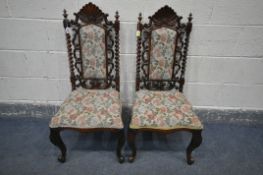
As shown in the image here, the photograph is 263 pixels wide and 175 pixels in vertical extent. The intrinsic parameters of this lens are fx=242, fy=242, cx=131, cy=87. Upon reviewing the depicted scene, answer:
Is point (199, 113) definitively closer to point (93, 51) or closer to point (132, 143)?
point (132, 143)

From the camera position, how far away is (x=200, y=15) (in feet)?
6.07

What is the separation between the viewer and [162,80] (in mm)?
1922

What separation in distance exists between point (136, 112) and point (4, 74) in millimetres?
1258

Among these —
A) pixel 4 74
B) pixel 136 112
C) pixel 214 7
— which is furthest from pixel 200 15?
pixel 4 74

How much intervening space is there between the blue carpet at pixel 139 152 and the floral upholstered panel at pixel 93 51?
62cm

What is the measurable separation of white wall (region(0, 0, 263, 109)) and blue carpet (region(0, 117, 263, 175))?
0.27 meters

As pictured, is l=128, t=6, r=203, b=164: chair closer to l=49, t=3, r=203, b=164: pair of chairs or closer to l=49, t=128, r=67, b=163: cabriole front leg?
l=49, t=3, r=203, b=164: pair of chairs

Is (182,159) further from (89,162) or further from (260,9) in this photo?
(260,9)

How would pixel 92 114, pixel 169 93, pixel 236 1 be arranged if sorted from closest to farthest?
pixel 92 114 < pixel 236 1 < pixel 169 93

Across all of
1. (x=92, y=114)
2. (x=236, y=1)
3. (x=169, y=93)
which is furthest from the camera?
(x=169, y=93)

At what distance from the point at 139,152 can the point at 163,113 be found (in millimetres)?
484

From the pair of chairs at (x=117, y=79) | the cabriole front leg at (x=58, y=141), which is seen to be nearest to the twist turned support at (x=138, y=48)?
the pair of chairs at (x=117, y=79)

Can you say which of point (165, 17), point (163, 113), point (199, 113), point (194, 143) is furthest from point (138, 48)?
point (199, 113)

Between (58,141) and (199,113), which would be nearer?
(58,141)
